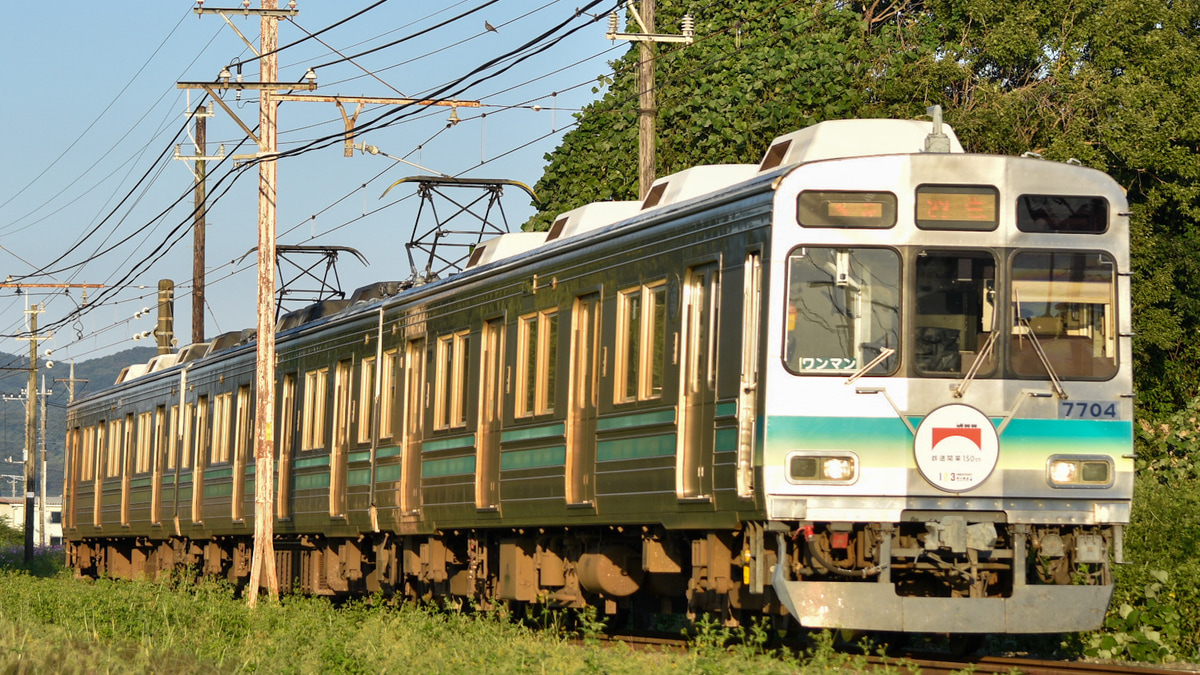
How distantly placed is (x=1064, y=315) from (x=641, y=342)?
3069 mm

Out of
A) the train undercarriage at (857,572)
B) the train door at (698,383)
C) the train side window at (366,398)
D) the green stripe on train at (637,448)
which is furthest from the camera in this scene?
the train side window at (366,398)

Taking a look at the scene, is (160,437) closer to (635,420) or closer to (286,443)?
(286,443)

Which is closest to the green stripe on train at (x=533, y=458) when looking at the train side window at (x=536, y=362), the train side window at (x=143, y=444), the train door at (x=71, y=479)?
the train side window at (x=536, y=362)

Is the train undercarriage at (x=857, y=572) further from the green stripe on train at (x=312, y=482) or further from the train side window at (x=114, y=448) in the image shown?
the train side window at (x=114, y=448)

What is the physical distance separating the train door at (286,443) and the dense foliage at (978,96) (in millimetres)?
6222

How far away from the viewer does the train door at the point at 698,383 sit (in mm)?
11836

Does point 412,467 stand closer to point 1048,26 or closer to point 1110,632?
point 1110,632

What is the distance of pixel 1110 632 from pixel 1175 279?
10.9 metres

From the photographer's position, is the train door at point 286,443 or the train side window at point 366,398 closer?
the train side window at point 366,398

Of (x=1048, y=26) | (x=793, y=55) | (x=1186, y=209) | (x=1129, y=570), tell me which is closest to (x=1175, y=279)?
(x=1186, y=209)

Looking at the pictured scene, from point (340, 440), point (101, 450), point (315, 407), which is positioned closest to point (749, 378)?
point (340, 440)

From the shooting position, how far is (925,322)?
36.7ft

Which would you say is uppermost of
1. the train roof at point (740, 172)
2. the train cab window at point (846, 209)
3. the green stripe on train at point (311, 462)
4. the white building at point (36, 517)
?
the train roof at point (740, 172)

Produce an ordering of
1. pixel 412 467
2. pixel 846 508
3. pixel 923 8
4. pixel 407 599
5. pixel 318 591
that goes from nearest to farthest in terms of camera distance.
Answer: pixel 846 508 → pixel 412 467 → pixel 407 599 → pixel 318 591 → pixel 923 8
